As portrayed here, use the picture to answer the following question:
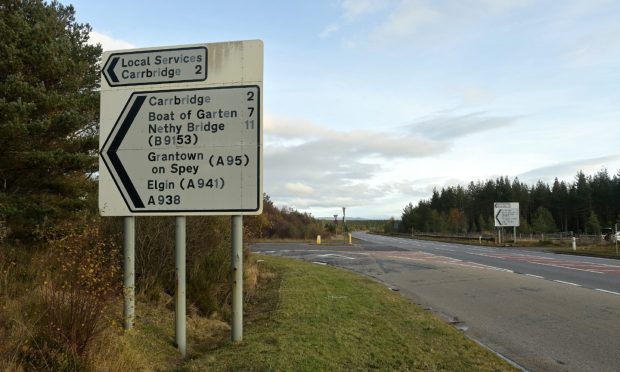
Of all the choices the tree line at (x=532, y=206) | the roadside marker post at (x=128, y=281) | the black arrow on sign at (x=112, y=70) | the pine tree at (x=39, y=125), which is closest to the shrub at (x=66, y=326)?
the roadside marker post at (x=128, y=281)

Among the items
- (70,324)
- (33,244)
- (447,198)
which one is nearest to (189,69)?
(70,324)

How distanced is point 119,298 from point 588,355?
6488mm

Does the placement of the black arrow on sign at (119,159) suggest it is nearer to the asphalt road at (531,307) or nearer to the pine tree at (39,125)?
the pine tree at (39,125)

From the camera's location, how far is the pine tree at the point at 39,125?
8977mm

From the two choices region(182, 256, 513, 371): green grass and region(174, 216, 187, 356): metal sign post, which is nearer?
region(182, 256, 513, 371): green grass

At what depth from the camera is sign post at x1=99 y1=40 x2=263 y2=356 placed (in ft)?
18.0

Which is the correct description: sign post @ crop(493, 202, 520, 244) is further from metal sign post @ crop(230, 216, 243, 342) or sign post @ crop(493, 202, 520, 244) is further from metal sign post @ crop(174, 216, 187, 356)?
metal sign post @ crop(174, 216, 187, 356)

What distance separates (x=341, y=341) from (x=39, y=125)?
6951mm

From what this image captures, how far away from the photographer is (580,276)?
55.1 feet

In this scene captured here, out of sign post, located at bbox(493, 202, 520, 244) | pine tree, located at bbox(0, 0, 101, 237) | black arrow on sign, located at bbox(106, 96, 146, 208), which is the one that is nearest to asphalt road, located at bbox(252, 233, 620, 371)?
black arrow on sign, located at bbox(106, 96, 146, 208)

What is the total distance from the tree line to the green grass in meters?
69.5

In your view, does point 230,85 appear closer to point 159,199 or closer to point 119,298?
point 159,199

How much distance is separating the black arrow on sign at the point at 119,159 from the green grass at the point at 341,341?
1.98 metres

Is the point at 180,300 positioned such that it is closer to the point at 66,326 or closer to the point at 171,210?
the point at 171,210
